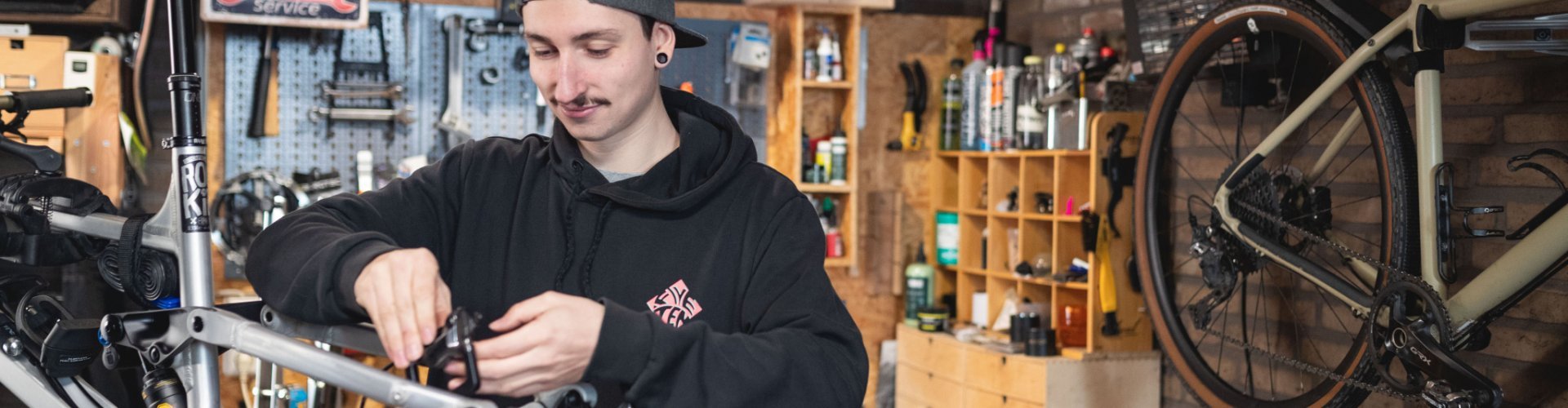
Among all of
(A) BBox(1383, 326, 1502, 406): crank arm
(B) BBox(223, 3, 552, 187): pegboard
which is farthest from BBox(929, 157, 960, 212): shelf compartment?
(A) BBox(1383, 326, 1502, 406): crank arm

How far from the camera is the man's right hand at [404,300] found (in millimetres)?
1065

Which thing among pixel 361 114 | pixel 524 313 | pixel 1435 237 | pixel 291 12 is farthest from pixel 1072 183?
pixel 524 313

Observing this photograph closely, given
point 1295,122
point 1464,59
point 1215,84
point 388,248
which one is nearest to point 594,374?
point 388,248

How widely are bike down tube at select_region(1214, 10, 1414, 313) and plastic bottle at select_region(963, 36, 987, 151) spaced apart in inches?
65.4

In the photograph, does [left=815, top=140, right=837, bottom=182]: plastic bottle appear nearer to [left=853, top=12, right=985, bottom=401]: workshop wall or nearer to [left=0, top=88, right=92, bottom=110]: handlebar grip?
[left=853, top=12, right=985, bottom=401]: workshop wall

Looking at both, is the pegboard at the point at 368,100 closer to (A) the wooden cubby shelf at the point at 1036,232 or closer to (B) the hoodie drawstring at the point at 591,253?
(A) the wooden cubby shelf at the point at 1036,232

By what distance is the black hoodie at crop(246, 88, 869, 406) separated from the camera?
48.4 inches

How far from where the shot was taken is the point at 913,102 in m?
4.91

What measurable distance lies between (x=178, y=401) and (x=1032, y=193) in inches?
135

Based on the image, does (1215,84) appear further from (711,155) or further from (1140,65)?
(711,155)

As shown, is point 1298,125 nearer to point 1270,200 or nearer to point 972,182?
point 1270,200

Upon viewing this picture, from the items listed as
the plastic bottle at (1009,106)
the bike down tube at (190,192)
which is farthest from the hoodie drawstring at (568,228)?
the plastic bottle at (1009,106)

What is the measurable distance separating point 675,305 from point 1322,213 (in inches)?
77.1

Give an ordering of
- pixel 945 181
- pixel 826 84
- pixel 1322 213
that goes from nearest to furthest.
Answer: pixel 1322 213, pixel 826 84, pixel 945 181
